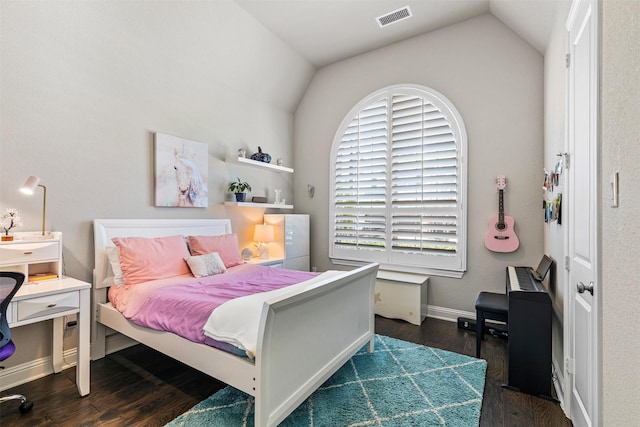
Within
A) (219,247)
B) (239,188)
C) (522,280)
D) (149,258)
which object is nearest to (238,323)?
(149,258)

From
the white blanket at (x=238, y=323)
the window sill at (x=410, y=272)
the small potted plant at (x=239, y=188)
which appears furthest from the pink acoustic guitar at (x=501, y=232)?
the small potted plant at (x=239, y=188)

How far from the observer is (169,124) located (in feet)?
10.9

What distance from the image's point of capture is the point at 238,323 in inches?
70.8

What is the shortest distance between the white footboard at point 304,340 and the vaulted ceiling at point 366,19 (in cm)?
277

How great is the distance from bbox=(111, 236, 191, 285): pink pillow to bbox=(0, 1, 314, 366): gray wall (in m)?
0.36

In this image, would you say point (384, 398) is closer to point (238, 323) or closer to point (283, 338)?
point (283, 338)

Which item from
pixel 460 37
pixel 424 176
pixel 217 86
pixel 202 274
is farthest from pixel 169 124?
pixel 460 37

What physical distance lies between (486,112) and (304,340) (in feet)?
10.3

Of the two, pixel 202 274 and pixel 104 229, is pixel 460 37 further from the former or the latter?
pixel 104 229

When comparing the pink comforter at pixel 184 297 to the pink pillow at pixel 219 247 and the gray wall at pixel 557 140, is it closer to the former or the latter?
the pink pillow at pixel 219 247

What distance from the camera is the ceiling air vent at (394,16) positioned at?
135 inches

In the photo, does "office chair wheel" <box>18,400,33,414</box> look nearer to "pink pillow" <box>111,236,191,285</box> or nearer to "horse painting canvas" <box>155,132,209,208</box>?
"pink pillow" <box>111,236,191,285</box>

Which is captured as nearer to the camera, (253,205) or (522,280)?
(522,280)

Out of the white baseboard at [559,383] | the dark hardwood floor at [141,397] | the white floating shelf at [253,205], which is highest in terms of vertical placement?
the white floating shelf at [253,205]
